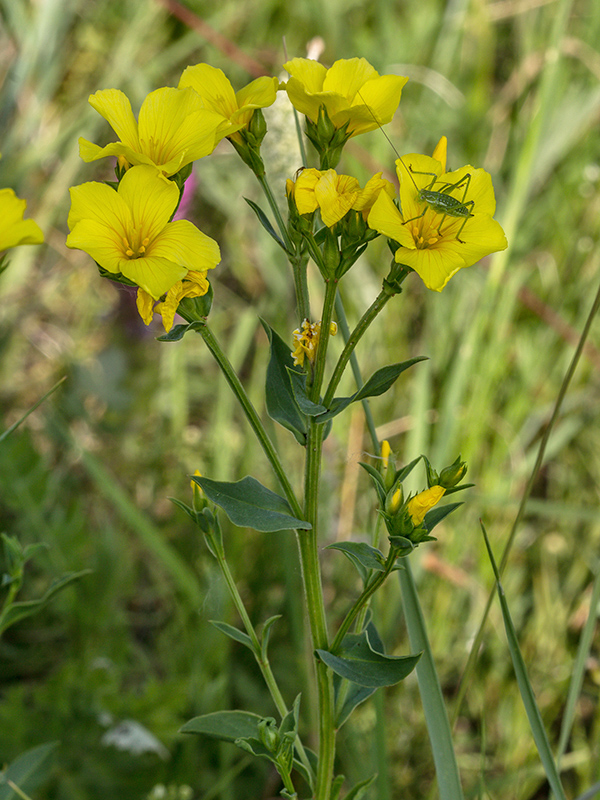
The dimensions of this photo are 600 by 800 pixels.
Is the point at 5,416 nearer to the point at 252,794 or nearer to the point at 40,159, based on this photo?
Result: the point at 40,159

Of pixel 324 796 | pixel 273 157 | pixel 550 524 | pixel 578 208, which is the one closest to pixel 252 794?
pixel 324 796

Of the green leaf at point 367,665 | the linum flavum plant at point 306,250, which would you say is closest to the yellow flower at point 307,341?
the linum flavum plant at point 306,250

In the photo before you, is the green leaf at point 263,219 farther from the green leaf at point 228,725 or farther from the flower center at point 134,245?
the green leaf at point 228,725

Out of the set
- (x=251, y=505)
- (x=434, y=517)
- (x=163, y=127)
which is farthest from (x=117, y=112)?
(x=434, y=517)

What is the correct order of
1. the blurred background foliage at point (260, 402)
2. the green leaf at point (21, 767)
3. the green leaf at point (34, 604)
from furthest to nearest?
the blurred background foliage at point (260, 402) < the green leaf at point (21, 767) < the green leaf at point (34, 604)

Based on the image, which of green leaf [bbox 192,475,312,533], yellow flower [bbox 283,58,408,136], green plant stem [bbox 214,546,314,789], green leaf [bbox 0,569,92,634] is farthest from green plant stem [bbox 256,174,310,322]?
green leaf [bbox 0,569,92,634]

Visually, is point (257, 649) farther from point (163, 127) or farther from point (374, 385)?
point (163, 127)
